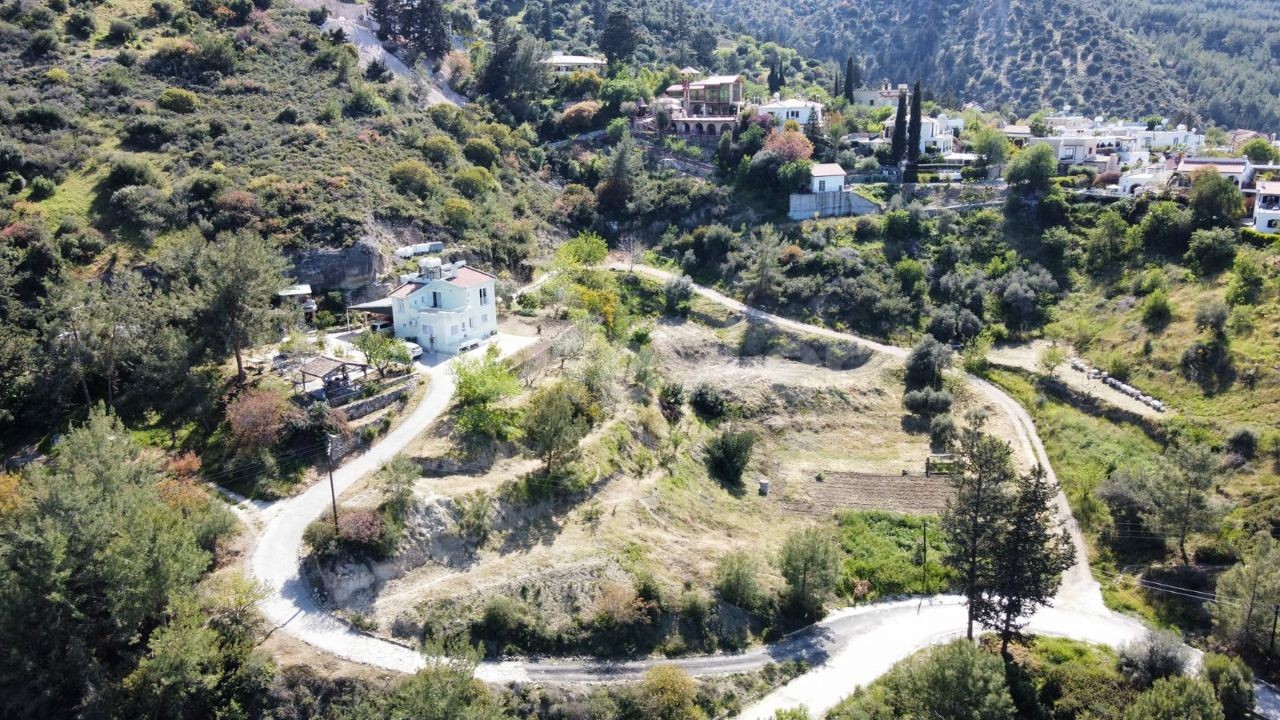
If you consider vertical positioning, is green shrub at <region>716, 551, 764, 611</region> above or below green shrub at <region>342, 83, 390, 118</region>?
below

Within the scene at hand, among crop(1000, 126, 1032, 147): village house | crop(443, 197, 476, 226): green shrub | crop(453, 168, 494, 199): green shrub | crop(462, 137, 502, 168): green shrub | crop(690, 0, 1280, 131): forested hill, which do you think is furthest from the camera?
crop(690, 0, 1280, 131): forested hill

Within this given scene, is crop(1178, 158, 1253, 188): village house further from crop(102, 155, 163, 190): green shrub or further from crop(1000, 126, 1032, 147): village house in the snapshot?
crop(102, 155, 163, 190): green shrub

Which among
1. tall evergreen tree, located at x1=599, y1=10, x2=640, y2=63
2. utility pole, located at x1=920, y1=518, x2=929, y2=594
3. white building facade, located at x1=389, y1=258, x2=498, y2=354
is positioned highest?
tall evergreen tree, located at x1=599, y1=10, x2=640, y2=63

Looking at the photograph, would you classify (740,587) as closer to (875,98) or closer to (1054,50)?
(875,98)

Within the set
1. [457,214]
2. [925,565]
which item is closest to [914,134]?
[457,214]

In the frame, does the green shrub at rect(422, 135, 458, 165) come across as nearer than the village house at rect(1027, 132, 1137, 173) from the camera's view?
Yes

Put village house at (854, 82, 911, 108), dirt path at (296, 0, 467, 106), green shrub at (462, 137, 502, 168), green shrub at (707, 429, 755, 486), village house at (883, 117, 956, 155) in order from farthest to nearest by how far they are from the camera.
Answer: village house at (854, 82, 911, 108)
dirt path at (296, 0, 467, 106)
village house at (883, 117, 956, 155)
green shrub at (462, 137, 502, 168)
green shrub at (707, 429, 755, 486)

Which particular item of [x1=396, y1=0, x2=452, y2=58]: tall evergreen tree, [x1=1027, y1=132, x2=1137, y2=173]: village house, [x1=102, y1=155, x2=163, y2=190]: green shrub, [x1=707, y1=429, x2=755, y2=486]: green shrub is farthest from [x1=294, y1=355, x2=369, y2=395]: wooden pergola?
[x1=1027, y1=132, x2=1137, y2=173]: village house
